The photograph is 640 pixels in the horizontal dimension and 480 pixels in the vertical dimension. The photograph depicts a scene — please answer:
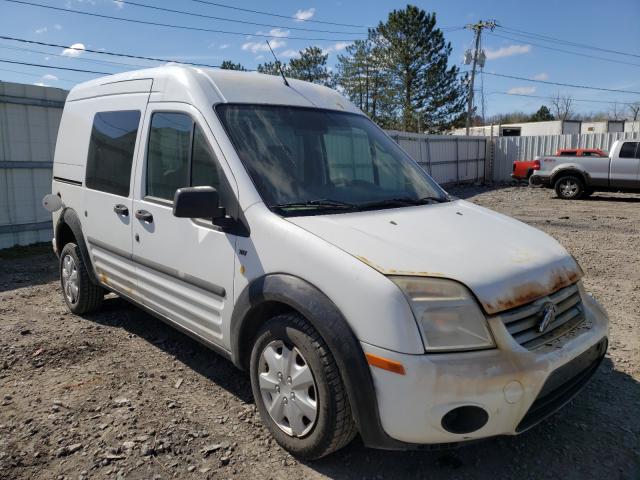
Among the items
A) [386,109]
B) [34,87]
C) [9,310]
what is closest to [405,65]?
[386,109]

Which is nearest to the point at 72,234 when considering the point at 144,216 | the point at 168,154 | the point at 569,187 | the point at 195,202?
the point at 144,216

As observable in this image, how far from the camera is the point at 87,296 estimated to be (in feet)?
15.5

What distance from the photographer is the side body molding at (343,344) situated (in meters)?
2.21

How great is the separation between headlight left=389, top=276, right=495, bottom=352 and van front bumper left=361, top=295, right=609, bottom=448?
0.05 m

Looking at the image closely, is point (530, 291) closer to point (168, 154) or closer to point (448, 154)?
point (168, 154)

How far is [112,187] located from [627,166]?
51.5 feet

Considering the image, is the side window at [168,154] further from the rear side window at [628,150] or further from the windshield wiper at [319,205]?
the rear side window at [628,150]

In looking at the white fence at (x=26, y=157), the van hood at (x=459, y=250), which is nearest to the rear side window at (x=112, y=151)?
the van hood at (x=459, y=250)

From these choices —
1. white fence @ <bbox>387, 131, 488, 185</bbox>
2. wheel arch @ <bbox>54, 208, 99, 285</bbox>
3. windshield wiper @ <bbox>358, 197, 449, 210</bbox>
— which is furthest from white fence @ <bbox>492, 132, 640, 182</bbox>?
wheel arch @ <bbox>54, 208, 99, 285</bbox>

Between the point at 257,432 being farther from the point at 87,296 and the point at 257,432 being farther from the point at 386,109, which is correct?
the point at 386,109

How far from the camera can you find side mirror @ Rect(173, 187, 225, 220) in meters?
2.63

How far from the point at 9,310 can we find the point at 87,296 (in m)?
1.22

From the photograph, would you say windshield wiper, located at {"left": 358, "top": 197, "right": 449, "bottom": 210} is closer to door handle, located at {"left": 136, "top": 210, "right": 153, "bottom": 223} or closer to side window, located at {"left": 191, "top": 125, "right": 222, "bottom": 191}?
side window, located at {"left": 191, "top": 125, "right": 222, "bottom": 191}

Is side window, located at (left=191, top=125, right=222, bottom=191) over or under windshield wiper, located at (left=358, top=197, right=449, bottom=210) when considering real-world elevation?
over
